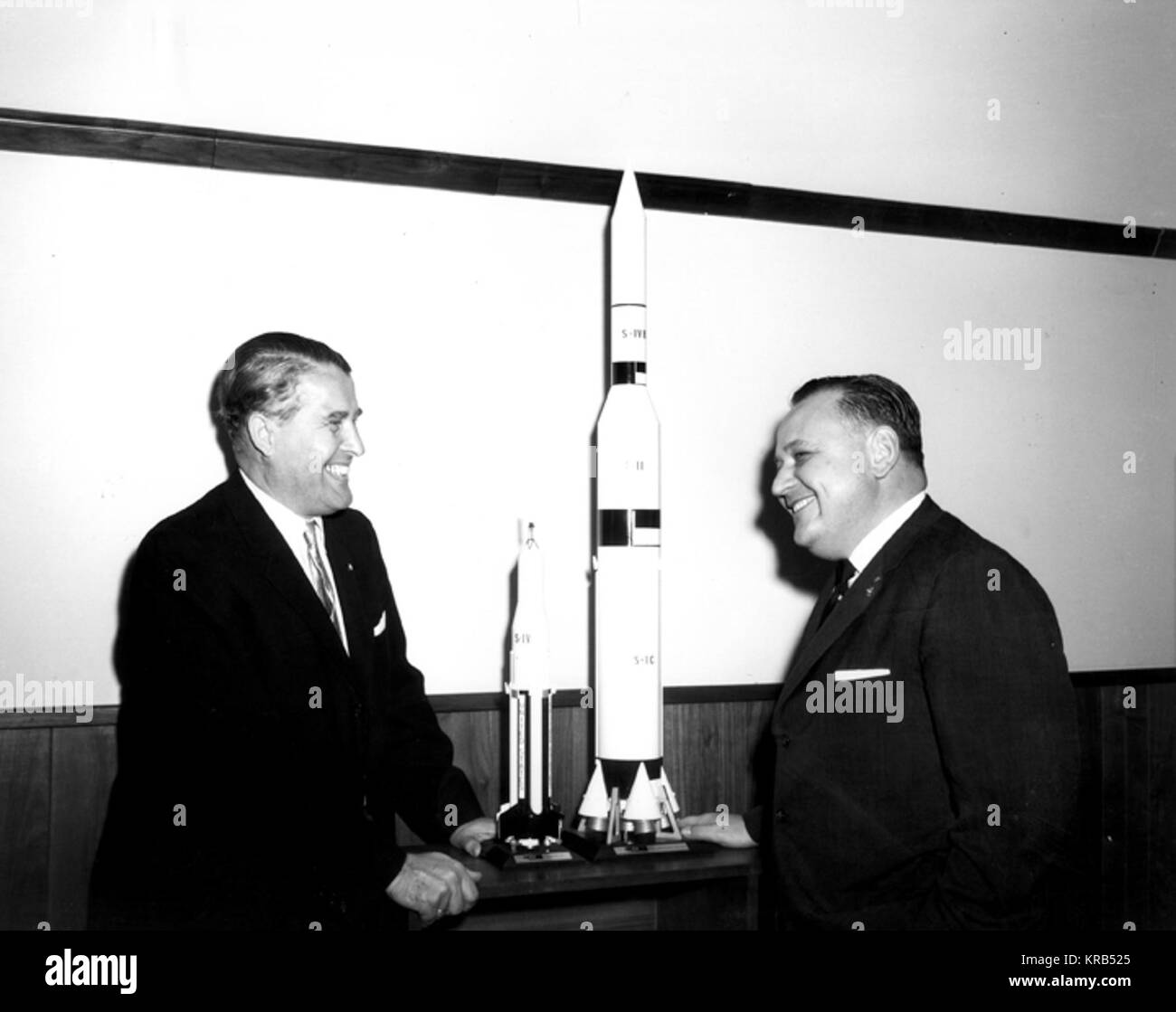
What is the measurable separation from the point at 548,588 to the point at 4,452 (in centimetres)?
160

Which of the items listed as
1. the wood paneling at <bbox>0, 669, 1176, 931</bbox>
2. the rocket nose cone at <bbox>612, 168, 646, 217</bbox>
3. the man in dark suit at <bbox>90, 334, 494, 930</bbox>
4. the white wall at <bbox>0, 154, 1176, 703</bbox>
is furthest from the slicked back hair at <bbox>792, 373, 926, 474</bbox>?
the man in dark suit at <bbox>90, 334, 494, 930</bbox>

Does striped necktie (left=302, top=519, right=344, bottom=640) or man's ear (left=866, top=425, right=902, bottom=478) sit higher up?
man's ear (left=866, top=425, right=902, bottom=478)

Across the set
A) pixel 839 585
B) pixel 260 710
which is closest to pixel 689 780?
pixel 839 585

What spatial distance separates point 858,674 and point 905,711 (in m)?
0.13

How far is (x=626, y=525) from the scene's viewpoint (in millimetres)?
2984

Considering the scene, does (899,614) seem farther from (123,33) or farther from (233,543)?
(123,33)

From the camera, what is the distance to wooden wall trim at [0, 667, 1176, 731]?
2879 millimetres

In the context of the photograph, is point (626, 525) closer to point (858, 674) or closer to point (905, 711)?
point (858, 674)

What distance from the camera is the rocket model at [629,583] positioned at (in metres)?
2.97

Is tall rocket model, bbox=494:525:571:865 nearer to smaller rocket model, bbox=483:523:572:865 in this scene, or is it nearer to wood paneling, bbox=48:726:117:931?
smaller rocket model, bbox=483:523:572:865

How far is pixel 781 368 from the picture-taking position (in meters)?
3.73

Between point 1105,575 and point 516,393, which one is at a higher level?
point 516,393

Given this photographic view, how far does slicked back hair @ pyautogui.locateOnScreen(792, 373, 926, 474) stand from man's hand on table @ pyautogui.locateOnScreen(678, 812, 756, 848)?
1128mm
